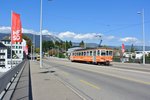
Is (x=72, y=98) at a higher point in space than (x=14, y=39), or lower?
lower

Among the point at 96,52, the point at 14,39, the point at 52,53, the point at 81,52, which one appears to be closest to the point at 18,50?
the point at 52,53

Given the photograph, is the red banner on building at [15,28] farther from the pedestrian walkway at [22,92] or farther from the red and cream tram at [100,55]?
the red and cream tram at [100,55]

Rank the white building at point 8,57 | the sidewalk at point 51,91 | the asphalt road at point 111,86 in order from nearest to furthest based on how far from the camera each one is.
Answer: the sidewalk at point 51,91
the asphalt road at point 111,86
the white building at point 8,57

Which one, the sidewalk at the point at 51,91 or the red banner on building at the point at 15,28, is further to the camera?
the red banner on building at the point at 15,28

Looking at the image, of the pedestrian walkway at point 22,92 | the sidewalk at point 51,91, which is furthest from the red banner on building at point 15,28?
the sidewalk at point 51,91

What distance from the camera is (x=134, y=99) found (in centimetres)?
1151

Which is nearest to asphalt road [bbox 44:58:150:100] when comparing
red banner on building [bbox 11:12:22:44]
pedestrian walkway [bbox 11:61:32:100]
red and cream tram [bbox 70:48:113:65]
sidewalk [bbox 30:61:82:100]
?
sidewalk [bbox 30:61:82:100]

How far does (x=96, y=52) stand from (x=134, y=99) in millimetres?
40070

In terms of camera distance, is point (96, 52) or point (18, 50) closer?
point (96, 52)

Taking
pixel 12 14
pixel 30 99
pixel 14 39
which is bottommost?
pixel 30 99

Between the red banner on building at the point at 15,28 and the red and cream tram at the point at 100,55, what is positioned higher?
the red banner on building at the point at 15,28

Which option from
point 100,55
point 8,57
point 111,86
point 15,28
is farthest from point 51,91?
point 8,57

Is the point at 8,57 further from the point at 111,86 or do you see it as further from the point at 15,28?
the point at 111,86

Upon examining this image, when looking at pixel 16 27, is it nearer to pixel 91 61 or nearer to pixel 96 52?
pixel 96 52
